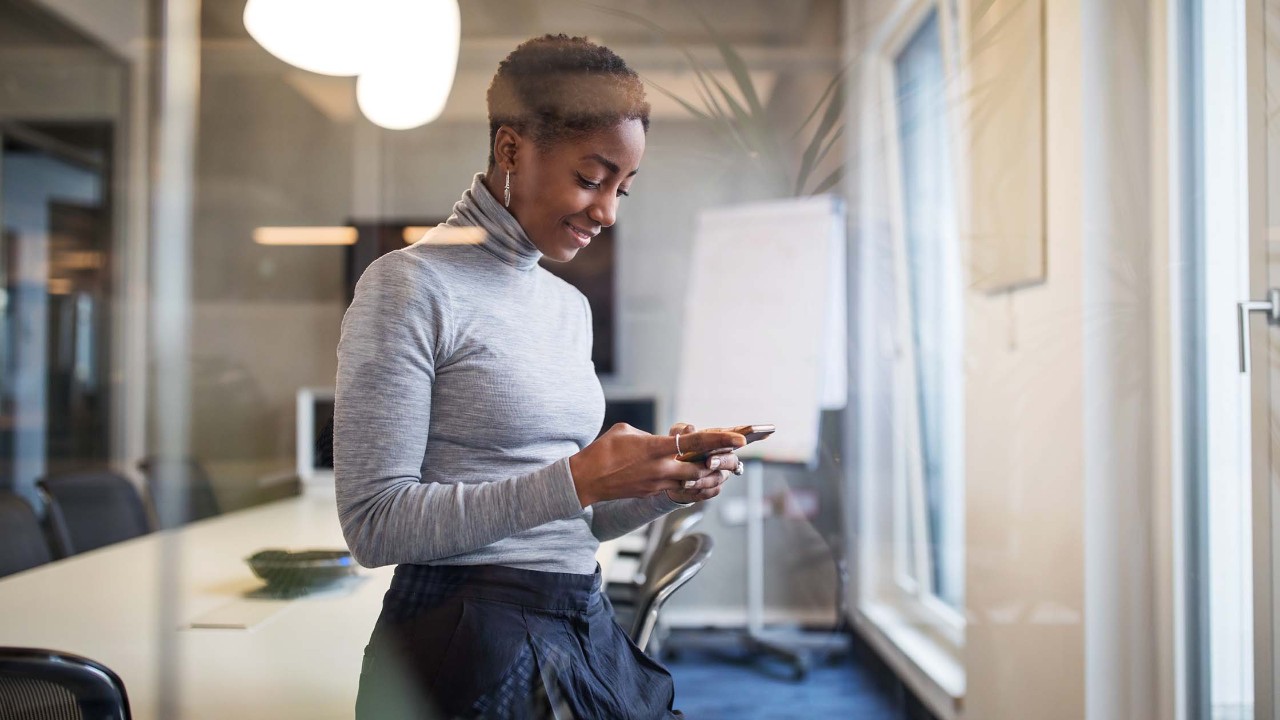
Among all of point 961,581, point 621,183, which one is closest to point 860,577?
point 961,581

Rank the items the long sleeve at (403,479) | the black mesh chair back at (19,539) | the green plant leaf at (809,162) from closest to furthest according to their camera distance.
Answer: the long sleeve at (403,479)
the green plant leaf at (809,162)
the black mesh chair back at (19,539)

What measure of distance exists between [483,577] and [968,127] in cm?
107

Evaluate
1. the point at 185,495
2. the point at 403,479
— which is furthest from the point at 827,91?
the point at 185,495

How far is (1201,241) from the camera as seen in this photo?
4.45 ft

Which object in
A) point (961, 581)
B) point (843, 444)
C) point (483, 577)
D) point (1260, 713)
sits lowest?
point (1260, 713)

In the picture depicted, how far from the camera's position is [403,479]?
34.5 inches

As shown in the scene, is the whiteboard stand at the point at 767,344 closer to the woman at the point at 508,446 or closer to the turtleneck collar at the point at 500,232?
the woman at the point at 508,446

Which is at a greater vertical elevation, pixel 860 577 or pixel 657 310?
pixel 657 310

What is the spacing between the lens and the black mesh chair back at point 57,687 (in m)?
0.94

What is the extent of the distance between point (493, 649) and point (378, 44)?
0.89 meters

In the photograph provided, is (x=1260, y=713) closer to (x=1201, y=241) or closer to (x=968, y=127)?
(x=1201, y=241)

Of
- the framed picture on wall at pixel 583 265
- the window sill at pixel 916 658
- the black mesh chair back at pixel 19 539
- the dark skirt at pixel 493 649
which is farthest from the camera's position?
the black mesh chair back at pixel 19 539

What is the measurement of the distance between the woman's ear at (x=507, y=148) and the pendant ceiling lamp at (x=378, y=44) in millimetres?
196

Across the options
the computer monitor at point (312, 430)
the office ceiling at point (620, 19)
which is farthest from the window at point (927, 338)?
the computer monitor at point (312, 430)
